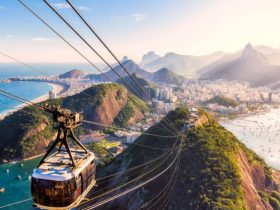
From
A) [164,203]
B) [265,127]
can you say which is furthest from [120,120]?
[164,203]

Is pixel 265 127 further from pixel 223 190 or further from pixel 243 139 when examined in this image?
pixel 223 190

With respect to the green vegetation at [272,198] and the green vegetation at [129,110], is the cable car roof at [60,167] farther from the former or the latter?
the green vegetation at [129,110]

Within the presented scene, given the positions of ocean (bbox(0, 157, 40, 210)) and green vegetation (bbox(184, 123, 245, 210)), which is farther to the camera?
ocean (bbox(0, 157, 40, 210))

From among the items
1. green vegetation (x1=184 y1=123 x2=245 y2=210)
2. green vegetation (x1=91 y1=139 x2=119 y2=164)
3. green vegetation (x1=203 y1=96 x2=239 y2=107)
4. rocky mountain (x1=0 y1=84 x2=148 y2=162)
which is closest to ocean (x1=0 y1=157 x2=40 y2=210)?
rocky mountain (x1=0 y1=84 x2=148 y2=162)

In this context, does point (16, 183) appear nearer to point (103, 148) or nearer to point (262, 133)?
point (103, 148)

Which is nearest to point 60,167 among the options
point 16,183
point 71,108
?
point 16,183

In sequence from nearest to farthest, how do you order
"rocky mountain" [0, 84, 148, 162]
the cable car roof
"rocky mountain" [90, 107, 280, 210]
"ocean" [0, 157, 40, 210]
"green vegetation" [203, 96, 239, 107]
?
the cable car roof → "rocky mountain" [90, 107, 280, 210] → "ocean" [0, 157, 40, 210] → "rocky mountain" [0, 84, 148, 162] → "green vegetation" [203, 96, 239, 107]

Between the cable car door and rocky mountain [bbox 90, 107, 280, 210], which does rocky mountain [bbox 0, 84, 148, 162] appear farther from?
the cable car door
